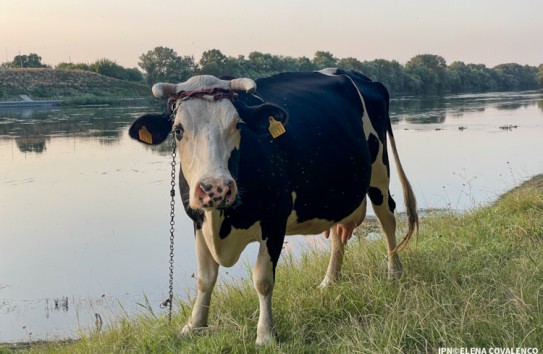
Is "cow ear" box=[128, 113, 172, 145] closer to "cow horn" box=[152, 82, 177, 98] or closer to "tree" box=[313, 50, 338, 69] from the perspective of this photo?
"cow horn" box=[152, 82, 177, 98]

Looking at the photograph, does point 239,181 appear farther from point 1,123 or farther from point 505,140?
point 1,123

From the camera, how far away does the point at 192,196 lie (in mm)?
2779

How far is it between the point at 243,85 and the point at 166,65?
42.2m

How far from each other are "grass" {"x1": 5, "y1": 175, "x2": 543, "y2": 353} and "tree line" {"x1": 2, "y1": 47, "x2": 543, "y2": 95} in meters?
26.6

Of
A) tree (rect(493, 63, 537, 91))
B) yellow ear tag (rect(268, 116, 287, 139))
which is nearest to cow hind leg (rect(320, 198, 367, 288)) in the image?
yellow ear tag (rect(268, 116, 287, 139))

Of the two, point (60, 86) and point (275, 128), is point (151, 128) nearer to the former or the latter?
point (275, 128)

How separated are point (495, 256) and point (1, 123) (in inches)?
1083

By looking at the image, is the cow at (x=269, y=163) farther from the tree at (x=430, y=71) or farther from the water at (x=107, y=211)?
the tree at (x=430, y=71)

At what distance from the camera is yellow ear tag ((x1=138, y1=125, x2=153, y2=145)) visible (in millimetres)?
3230

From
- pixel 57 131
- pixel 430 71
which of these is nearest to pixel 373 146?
pixel 57 131

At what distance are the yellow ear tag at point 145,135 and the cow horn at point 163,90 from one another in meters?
0.23

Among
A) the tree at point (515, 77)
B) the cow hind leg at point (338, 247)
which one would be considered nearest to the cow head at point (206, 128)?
the cow hind leg at point (338, 247)

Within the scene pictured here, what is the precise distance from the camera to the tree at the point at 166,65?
139 ft

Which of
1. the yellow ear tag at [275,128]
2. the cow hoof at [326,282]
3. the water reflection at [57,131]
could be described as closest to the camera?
the yellow ear tag at [275,128]
